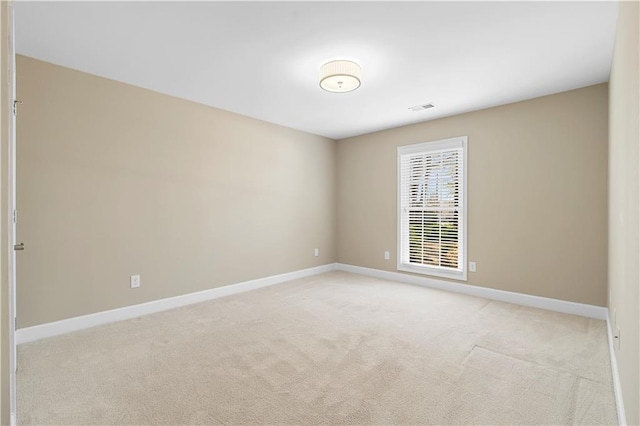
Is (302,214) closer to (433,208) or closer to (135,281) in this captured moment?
(433,208)

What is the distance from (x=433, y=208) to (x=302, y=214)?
204cm

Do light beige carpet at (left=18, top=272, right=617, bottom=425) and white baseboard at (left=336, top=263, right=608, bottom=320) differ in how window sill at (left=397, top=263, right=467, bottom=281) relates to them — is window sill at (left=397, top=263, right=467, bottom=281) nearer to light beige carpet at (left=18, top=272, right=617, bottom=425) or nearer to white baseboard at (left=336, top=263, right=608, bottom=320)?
white baseboard at (left=336, top=263, right=608, bottom=320)

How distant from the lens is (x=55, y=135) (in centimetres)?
287

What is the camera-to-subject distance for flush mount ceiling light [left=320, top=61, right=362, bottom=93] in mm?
2695

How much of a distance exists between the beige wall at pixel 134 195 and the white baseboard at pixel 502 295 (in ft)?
5.51

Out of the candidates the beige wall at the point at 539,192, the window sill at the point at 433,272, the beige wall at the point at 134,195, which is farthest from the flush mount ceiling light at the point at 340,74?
the window sill at the point at 433,272

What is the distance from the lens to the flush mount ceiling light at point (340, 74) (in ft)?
8.84

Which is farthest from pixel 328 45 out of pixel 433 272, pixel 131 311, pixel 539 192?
pixel 433 272

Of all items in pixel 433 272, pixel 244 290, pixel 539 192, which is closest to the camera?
pixel 539 192

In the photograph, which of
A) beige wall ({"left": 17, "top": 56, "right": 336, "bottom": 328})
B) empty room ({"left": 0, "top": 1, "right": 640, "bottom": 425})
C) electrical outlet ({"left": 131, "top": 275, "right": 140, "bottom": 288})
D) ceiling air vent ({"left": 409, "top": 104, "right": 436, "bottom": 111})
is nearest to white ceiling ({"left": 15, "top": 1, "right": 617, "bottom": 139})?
empty room ({"left": 0, "top": 1, "right": 640, "bottom": 425})

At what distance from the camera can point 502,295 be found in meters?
3.91

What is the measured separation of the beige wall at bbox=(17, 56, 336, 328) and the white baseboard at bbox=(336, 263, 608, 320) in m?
1.68

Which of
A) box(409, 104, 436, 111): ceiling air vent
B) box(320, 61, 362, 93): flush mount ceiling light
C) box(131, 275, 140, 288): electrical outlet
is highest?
box(409, 104, 436, 111): ceiling air vent

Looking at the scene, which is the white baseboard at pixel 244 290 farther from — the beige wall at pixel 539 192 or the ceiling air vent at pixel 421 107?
the ceiling air vent at pixel 421 107
